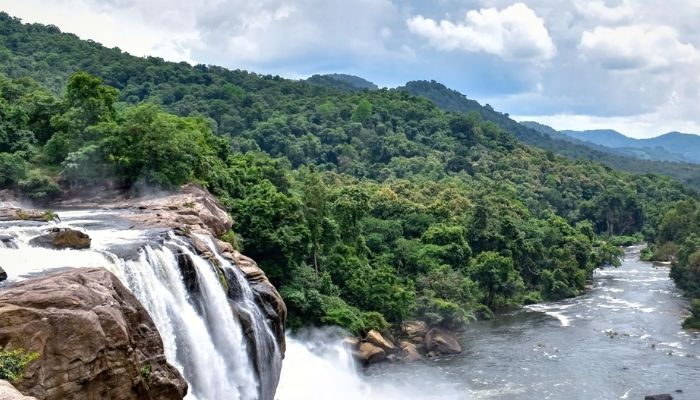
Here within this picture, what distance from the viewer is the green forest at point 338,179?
34562mm

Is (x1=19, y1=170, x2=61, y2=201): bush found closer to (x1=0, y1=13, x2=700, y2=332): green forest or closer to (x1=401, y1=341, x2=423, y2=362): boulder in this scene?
(x1=0, y1=13, x2=700, y2=332): green forest

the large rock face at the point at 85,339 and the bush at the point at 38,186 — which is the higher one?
the bush at the point at 38,186

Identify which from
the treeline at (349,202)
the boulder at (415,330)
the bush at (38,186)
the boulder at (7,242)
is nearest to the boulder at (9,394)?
the boulder at (7,242)

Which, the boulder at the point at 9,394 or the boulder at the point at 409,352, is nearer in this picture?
the boulder at the point at 9,394

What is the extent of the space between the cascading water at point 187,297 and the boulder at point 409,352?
50.7 feet

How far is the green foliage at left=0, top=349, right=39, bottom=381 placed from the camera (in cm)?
1228

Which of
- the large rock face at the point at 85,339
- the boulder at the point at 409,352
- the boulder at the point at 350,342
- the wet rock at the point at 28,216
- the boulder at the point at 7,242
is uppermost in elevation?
the wet rock at the point at 28,216

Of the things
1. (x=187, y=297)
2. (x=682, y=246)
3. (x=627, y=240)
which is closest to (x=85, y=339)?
(x=187, y=297)

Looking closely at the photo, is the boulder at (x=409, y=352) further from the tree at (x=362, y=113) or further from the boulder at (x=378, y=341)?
the tree at (x=362, y=113)

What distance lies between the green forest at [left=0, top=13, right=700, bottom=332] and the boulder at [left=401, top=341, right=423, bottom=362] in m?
2.38

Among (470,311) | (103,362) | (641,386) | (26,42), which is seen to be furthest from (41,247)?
(26,42)

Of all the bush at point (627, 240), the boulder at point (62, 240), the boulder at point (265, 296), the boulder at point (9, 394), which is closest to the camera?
the boulder at point (9, 394)

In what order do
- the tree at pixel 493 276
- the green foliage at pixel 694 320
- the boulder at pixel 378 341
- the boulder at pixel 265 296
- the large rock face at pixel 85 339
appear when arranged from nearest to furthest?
the large rock face at pixel 85 339
the boulder at pixel 265 296
the boulder at pixel 378 341
the green foliage at pixel 694 320
the tree at pixel 493 276

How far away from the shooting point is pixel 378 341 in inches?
1629
